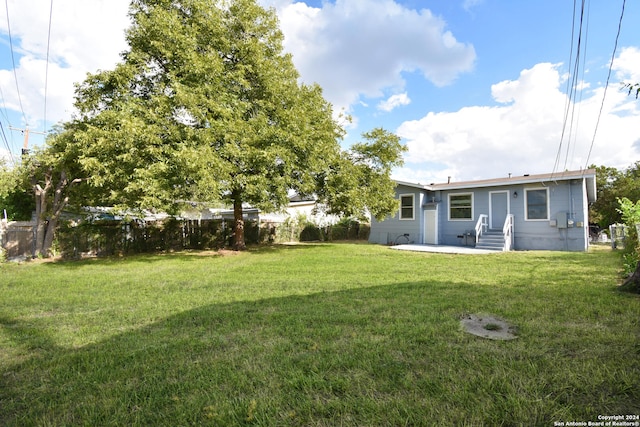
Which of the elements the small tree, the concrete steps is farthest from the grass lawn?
the concrete steps

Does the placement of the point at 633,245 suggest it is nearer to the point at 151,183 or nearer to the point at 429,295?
the point at 429,295

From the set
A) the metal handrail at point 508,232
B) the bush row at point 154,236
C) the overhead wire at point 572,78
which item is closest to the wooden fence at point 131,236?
the bush row at point 154,236

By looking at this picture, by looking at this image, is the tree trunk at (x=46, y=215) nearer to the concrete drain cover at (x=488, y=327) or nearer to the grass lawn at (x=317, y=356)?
the grass lawn at (x=317, y=356)

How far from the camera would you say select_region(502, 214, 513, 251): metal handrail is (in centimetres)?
1341

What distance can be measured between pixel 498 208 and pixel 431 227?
125 inches

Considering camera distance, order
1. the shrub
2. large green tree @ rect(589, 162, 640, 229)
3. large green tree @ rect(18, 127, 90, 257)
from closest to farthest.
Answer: large green tree @ rect(18, 127, 90, 257), the shrub, large green tree @ rect(589, 162, 640, 229)

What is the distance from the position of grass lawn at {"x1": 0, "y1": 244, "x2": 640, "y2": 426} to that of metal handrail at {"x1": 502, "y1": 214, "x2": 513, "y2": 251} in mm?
8125

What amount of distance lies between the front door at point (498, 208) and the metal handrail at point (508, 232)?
15.0 inches

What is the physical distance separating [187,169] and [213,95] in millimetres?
3277

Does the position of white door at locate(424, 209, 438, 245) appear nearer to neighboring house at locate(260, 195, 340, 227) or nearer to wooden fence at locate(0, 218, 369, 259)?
neighboring house at locate(260, 195, 340, 227)

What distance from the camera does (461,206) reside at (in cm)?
1563

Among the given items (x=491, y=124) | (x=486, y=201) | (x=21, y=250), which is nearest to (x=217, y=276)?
(x=21, y=250)

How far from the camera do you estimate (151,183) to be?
9148mm

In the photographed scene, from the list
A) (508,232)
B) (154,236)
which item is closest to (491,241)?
(508,232)
